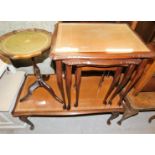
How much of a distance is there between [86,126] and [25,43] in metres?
1.02

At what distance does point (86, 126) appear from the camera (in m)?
1.59

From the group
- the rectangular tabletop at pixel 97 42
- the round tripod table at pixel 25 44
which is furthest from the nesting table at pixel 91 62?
the round tripod table at pixel 25 44

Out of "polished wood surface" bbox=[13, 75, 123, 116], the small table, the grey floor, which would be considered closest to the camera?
the small table

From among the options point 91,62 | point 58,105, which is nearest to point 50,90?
point 58,105

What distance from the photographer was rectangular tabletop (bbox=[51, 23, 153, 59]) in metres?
0.92

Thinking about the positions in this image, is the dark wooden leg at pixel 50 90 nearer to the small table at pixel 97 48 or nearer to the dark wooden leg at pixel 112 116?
the small table at pixel 97 48

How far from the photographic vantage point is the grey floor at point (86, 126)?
155cm

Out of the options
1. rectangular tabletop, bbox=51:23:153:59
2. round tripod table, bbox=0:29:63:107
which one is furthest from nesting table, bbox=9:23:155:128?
round tripod table, bbox=0:29:63:107

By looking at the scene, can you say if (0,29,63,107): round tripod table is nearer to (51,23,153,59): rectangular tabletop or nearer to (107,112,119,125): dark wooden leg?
(51,23,153,59): rectangular tabletop

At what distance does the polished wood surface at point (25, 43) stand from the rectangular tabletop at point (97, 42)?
12cm

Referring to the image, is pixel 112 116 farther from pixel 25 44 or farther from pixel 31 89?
pixel 25 44

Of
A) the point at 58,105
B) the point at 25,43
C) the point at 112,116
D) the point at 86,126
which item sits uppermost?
the point at 25,43

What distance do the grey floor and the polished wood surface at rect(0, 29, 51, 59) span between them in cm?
87
